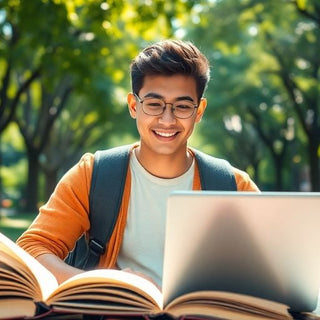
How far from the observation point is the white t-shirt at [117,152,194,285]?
99.7 inches

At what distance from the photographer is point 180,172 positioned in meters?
2.70

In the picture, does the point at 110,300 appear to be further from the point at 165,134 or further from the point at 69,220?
the point at 165,134

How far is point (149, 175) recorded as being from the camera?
8.75 feet

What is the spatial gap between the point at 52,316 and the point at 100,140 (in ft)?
99.3

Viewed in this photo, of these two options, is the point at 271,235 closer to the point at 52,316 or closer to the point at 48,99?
the point at 52,316

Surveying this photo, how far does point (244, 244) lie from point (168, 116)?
32.6 inches

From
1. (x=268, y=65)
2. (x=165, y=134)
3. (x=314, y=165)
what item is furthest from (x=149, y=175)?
(x=268, y=65)

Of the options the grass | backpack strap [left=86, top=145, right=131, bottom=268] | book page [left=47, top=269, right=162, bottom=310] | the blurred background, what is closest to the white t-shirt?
backpack strap [left=86, top=145, right=131, bottom=268]

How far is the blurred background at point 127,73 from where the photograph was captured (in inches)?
410

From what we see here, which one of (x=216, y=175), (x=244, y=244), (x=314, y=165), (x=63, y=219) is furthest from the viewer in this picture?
(x=314, y=165)

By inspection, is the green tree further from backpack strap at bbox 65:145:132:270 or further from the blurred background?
backpack strap at bbox 65:145:132:270

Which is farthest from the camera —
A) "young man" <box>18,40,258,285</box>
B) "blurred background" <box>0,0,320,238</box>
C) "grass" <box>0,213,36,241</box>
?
"grass" <box>0,213,36,241</box>

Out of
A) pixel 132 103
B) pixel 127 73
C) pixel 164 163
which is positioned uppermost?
pixel 127 73

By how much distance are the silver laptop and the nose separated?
0.81 metres
